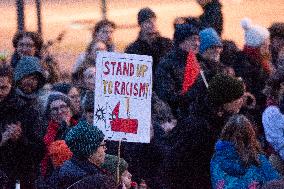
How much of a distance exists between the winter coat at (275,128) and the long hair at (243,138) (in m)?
0.57

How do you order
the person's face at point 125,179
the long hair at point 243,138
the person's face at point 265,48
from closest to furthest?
1. the long hair at point 243,138
2. the person's face at point 125,179
3. the person's face at point 265,48

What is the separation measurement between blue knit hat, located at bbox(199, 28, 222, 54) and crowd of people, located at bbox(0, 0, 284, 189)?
1cm

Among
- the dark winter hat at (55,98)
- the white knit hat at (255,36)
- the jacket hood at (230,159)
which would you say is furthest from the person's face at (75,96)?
the white knit hat at (255,36)

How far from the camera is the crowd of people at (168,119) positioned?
612cm

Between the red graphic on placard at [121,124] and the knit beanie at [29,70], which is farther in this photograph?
the knit beanie at [29,70]

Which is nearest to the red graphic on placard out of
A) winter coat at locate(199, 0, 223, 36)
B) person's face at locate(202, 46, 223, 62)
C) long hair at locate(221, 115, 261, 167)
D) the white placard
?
the white placard

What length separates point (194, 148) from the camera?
21.7 ft

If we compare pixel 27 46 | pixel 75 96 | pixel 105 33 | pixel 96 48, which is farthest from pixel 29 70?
pixel 105 33

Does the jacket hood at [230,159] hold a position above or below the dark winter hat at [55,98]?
below

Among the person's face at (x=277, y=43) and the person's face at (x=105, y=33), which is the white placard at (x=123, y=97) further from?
the person's face at (x=105, y=33)

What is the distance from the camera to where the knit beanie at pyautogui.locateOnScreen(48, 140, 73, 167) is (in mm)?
6441

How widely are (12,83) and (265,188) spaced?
3426mm

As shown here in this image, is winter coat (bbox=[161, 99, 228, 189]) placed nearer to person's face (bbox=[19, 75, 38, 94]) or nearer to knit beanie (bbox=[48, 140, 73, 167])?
knit beanie (bbox=[48, 140, 73, 167])

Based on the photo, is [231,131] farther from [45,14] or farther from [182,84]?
[45,14]
